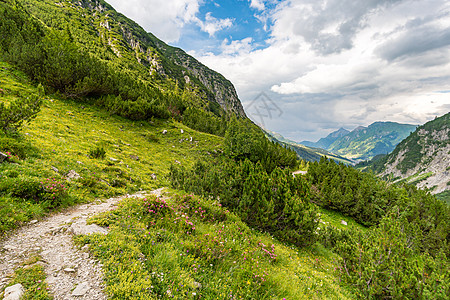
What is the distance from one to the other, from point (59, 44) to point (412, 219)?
4424 cm

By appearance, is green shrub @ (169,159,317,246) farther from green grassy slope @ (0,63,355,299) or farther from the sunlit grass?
the sunlit grass

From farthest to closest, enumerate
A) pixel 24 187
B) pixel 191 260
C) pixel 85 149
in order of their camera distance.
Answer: pixel 85 149 < pixel 24 187 < pixel 191 260

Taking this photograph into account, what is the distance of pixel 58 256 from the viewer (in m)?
3.99

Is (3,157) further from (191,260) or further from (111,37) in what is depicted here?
(111,37)

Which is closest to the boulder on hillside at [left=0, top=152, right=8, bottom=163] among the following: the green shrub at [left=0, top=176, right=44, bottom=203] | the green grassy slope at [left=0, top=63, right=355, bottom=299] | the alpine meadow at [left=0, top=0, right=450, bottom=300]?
the alpine meadow at [left=0, top=0, right=450, bottom=300]

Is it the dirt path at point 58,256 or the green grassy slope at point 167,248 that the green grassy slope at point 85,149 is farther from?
the dirt path at point 58,256

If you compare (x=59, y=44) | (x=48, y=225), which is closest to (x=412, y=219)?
(x=48, y=225)

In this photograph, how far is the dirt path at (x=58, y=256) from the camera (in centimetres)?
323

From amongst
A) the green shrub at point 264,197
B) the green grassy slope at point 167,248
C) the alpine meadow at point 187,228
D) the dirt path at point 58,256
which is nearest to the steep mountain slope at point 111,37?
the alpine meadow at point 187,228

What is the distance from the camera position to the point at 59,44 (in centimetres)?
2466

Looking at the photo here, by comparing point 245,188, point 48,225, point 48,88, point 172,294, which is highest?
point 48,88

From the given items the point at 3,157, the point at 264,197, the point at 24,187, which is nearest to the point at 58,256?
the point at 24,187

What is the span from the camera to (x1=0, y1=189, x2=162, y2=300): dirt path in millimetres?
3227

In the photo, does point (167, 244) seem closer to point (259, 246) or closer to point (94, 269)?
point (94, 269)
